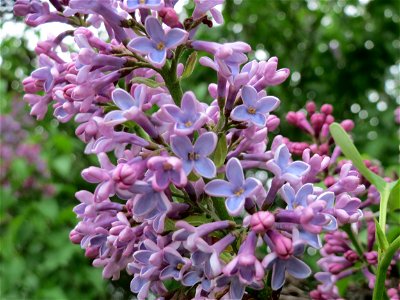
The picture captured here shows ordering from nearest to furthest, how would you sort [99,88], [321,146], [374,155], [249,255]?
[249,255] < [99,88] < [321,146] < [374,155]

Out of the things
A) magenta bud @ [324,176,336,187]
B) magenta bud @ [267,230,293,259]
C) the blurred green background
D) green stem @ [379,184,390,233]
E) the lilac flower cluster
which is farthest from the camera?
the lilac flower cluster

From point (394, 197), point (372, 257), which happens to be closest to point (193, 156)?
point (394, 197)

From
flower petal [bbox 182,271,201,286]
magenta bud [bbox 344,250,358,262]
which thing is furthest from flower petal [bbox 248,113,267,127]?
magenta bud [bbox 344,250,358,262]

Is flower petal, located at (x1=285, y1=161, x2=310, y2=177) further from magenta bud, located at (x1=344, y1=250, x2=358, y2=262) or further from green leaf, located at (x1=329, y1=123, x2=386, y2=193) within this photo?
magenta bud, located at (x1=344, y1=250, x2=358, y2=262)

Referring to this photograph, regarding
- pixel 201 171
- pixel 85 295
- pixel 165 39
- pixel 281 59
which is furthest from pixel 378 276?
pixel 85 295

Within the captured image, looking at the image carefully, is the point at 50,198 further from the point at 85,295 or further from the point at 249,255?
the point at 249,255

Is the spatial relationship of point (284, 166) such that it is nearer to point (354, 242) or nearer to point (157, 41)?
point (157, 41)

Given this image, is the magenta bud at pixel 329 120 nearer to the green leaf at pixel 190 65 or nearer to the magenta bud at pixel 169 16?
the green leaf at pixel 190 65
